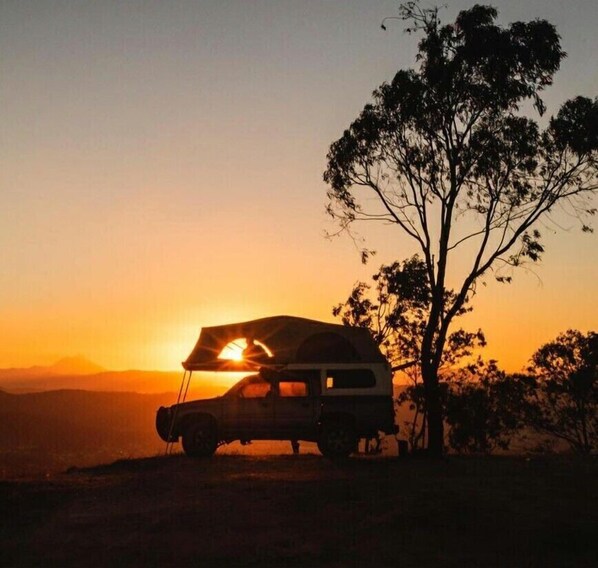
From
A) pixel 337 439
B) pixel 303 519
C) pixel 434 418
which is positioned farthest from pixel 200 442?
pixel 303 519

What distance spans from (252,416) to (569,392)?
2639 centimetres

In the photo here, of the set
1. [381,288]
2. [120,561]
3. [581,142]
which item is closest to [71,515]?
Answer: [120,561]

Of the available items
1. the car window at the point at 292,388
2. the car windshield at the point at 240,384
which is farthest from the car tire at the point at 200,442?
the car window at the point at 292,388

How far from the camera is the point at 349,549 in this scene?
27.8 ft

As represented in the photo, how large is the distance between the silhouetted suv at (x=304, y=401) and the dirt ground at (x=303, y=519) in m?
2.97

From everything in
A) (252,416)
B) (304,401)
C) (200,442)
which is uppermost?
(304,401)

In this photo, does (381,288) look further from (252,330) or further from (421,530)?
(421,530)

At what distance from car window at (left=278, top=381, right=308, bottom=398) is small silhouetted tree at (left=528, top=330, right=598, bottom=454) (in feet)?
76.9

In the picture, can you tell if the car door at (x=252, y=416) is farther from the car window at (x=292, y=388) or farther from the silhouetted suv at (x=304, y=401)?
the car window at (x=292, y=388)

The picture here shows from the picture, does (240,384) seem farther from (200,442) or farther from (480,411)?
(480,411)

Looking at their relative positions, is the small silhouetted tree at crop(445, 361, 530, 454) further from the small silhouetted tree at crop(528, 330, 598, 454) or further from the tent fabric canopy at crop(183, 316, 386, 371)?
the tent fabric canopy at crop(183, 316, 386, 371)

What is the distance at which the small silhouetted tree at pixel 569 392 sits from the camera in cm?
3866

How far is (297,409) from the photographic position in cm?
1805

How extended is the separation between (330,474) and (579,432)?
29.0 meters
